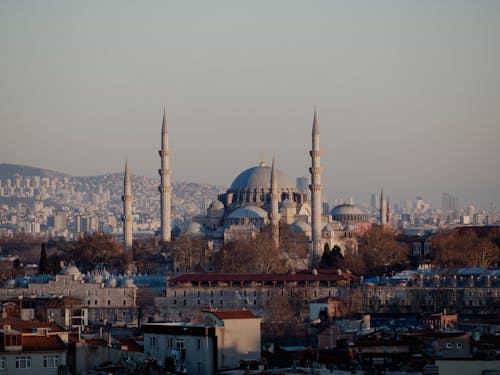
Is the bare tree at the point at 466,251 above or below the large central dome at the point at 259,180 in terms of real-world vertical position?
below

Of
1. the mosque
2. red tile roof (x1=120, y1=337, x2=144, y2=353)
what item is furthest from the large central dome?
red tile roof (x1=120, y1=337, x2=144, y2=353)

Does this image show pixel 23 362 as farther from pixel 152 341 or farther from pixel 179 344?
pixel 152 341

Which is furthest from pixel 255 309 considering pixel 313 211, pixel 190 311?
pixel 313 211

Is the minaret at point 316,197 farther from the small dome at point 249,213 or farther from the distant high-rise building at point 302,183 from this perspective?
the distant high-rise building at point 302,183

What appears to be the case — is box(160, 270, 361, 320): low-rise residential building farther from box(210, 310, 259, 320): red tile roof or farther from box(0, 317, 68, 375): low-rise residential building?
box(0, 317, 68, 375): low-rise residential building

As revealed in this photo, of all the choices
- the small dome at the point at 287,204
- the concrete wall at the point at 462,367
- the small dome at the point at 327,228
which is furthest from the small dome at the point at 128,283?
the concrete wall at the point at 462,367

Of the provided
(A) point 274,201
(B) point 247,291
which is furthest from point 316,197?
(B) point 247,291

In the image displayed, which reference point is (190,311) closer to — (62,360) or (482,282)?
(482,282)
